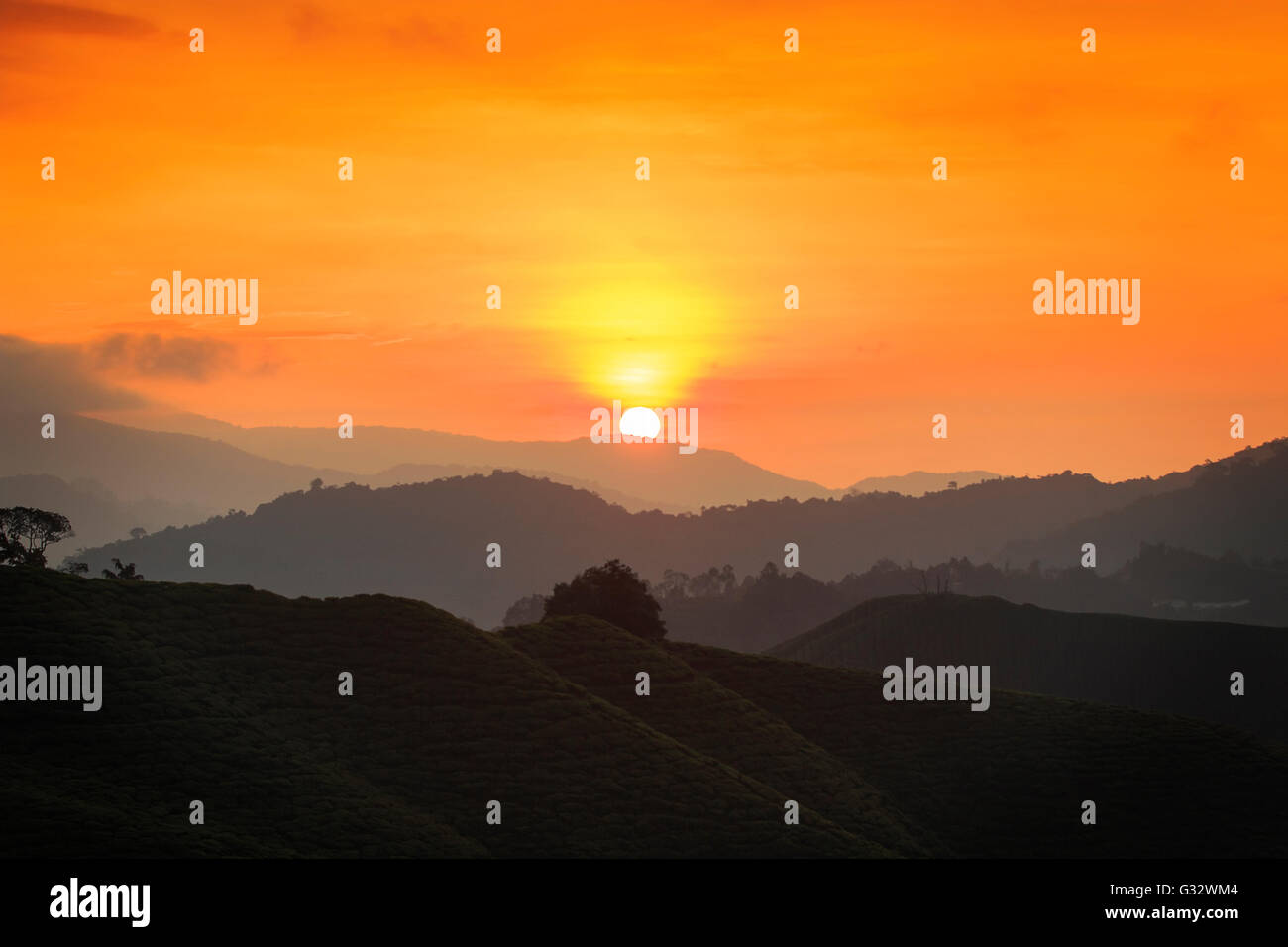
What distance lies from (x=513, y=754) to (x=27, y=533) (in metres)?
66.9

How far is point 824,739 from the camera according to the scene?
70562 millimetres

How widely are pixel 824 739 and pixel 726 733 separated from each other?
8346 millimetres

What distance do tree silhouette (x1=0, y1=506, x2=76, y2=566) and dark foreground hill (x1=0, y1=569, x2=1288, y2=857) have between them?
4224 cm

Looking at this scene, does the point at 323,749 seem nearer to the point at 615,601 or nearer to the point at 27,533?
the point at 615,601

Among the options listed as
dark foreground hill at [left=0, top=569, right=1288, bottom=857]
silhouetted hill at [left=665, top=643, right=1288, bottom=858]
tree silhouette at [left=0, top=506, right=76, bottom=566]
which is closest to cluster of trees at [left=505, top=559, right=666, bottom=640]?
silhouetted hill at [left=665, top=643, right=1288, bottom=858]

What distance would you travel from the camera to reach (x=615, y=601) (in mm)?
90750

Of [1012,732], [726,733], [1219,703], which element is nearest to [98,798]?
[726,733]

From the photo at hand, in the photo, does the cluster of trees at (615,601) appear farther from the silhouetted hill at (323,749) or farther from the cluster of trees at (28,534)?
the cluster of trees at (28,534)

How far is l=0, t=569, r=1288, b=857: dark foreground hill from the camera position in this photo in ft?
154

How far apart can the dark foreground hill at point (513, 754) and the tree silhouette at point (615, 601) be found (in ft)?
50.7

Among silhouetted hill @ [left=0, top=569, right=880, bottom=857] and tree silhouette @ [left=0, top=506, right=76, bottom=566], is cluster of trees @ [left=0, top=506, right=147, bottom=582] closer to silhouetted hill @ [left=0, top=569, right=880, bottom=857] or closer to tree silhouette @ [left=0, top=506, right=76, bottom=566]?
tree silhouette @ [left=0, top=506, right=76, bottom=566]

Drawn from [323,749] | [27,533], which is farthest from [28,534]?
[323,749]

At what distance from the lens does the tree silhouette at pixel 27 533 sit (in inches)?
3900

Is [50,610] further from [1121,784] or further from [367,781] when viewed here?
[1121,784]
